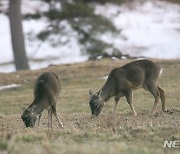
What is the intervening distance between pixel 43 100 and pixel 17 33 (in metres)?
19.3

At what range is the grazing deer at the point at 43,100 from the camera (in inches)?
515

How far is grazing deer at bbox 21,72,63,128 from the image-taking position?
13.1 meters

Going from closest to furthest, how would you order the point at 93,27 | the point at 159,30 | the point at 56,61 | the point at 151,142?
1. the point at 151,142
2. the point at 93,27
3. the point at 56,61
4. the point at 159,30

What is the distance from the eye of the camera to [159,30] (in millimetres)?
51500

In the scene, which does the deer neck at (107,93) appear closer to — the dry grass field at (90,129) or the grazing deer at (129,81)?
the grazing deer at (129,81)

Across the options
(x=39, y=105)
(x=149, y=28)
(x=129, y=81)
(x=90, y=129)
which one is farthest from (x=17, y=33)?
(x=149, y=28)

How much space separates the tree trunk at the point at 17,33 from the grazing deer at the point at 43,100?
1819 cm

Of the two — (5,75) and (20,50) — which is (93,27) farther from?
(5,75)

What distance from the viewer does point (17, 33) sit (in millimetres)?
32469

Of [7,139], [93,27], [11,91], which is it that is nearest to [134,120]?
[7,139]

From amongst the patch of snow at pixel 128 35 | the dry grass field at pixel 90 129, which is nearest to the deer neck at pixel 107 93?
the dry grass field at pixel 90 129

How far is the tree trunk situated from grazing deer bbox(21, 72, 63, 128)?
1819 cm

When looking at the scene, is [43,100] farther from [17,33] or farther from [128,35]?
[128,35]

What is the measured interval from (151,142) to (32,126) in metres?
3.68
